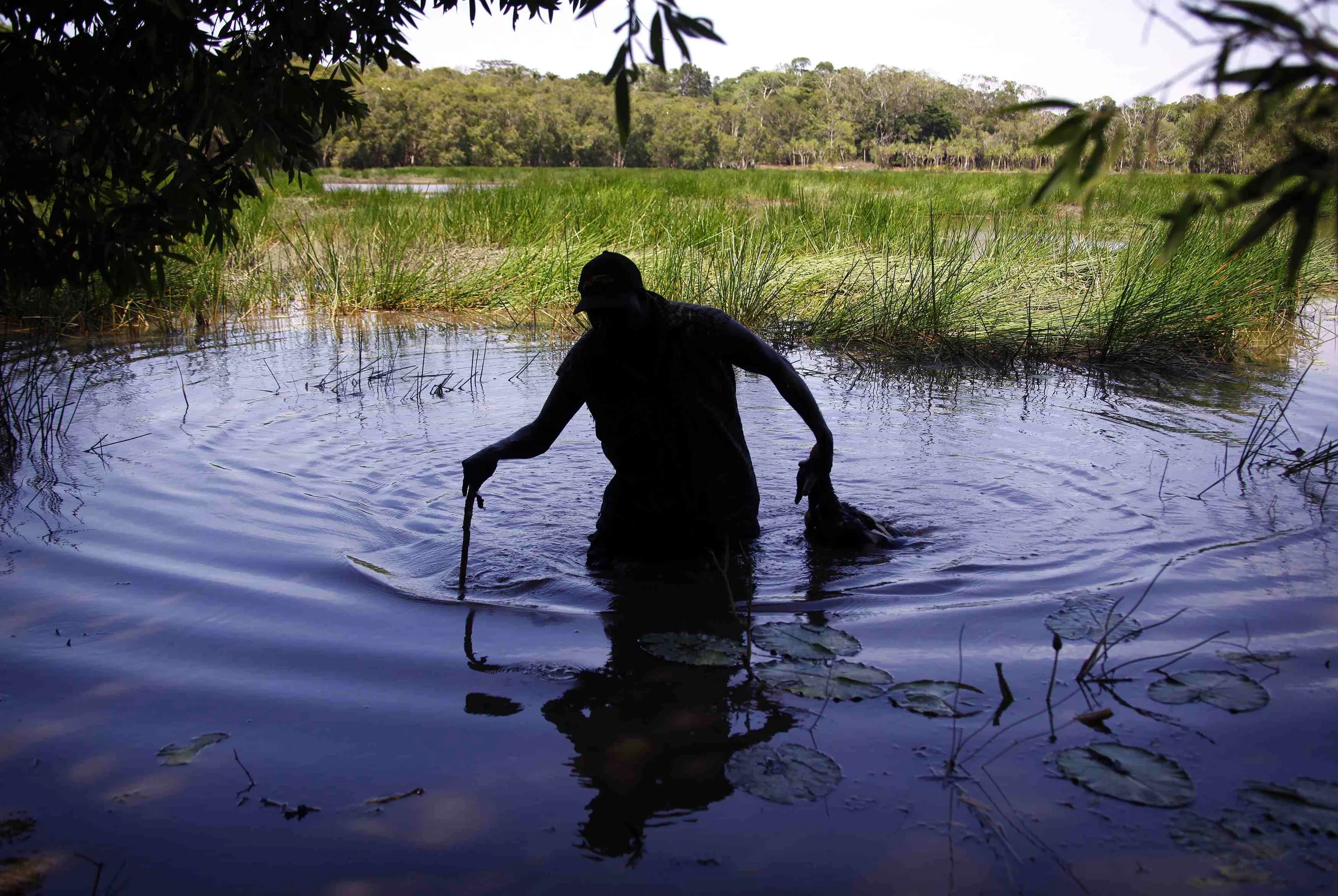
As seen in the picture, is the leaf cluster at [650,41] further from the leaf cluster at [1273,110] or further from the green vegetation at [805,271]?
the green vegetation at [805,271]

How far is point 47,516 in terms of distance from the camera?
4.22 metres

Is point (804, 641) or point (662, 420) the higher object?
point (662, 420)

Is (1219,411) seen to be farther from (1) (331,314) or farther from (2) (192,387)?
(1) (331,314)

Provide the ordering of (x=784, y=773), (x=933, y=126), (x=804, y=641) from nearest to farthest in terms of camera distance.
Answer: (x=784, y=773) < (x=804, y=641) < (x=933, y=126)

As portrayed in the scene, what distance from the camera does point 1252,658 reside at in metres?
2.90

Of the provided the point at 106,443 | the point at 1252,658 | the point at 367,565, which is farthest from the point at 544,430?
the point at 106,443

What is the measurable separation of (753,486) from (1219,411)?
358cm

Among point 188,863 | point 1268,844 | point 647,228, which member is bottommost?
point 188,863

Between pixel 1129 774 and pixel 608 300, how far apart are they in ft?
6.49

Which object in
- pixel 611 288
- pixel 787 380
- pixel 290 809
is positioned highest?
pixel 611 288

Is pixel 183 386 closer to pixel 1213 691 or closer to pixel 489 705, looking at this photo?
pixel 489 705

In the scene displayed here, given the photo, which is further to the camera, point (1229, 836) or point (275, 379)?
point (275, 379)

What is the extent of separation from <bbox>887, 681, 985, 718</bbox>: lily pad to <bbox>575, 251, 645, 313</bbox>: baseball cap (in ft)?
4.77

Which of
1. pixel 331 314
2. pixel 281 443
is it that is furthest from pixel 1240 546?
pixel 331 314
